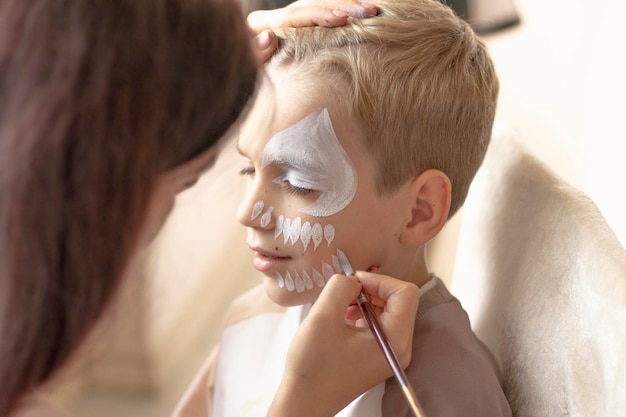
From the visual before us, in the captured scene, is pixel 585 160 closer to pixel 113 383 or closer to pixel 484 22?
pixel 484 22

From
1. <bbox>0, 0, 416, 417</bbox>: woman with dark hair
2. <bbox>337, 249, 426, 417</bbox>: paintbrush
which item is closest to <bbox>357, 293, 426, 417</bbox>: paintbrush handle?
<bbox>337, 249, 426, 417</bbox>: paintbrush

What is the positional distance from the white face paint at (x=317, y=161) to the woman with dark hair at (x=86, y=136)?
Answer: 27cm

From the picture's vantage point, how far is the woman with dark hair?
59cm

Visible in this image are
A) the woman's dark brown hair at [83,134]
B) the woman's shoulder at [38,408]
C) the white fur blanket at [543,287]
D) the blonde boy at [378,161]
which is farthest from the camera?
the blonde boy at [378,161]

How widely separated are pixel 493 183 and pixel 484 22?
48 cm

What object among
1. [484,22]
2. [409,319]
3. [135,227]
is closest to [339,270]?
[409,319]

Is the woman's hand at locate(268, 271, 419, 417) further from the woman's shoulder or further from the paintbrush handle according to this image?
the woman's shoulder

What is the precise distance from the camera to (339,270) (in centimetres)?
102

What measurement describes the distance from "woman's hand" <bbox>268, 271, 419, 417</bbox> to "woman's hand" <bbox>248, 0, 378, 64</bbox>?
1.00 feet

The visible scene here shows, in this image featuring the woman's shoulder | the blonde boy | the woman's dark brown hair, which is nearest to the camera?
the woman's dark brown hair

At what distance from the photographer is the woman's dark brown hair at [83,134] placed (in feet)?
1.93

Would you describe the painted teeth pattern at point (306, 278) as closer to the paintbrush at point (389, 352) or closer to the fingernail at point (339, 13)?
the paintbrush at point (389, 352)

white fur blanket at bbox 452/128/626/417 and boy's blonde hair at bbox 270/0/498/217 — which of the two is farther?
boy's blonde hair at bbox 270/0/498/217

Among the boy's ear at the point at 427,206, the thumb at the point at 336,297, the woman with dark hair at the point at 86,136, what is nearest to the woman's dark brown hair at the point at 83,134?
the woman with dark hair at the point at 86,136
